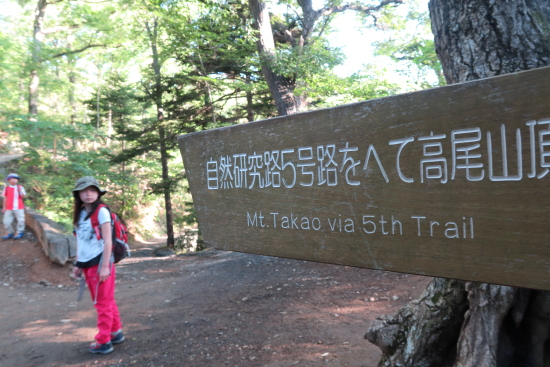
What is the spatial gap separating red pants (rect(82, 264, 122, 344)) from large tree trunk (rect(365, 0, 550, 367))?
131 inches

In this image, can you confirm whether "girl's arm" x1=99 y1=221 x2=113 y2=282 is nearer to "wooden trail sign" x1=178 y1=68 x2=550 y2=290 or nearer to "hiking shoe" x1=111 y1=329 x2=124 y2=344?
"hiking shoe" x1=111 y1=329 x2=124 y2=344

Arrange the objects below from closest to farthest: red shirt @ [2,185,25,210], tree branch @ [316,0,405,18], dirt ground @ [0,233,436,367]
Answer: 1. dirt ground @ [0,233,436,367]
2. red shirt @ [2,185,25,210]
3. tree branch @ [316,0,405,18]

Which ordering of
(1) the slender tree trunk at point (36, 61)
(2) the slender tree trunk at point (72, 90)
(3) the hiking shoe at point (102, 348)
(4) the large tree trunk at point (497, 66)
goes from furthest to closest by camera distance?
1. (2) the slender tree trunk at point (72, 90)
2. (1) the slender tree trunk at point (36, 61)
3. (3) the hiking shoe at point (102, 348)
4. (4) the large tree trunk at point (497, 66)

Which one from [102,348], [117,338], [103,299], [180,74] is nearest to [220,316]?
[117,338]

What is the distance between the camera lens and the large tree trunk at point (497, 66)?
6.04ft

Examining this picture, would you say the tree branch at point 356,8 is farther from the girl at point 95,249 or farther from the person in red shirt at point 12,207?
the girl at point 95,249

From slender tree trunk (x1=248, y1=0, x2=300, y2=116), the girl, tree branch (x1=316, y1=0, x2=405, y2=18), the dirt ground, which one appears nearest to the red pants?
the girl

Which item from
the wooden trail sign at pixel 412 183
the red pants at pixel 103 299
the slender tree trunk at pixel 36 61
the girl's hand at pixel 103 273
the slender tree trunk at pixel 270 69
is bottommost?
the red pants at pixel 103 299

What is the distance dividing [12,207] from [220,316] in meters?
7.20

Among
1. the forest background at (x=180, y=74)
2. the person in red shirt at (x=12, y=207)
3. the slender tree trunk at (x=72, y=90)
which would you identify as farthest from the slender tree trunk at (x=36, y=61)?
the person in red shirt at (x=12, y=207)

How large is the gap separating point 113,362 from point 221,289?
2.46 metres

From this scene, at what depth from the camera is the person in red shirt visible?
9039mm

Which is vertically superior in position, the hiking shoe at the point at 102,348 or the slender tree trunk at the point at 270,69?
the slender tree trunk at the point at 270,69

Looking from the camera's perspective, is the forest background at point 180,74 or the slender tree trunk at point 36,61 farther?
the slender tree trunk at point 36,61
